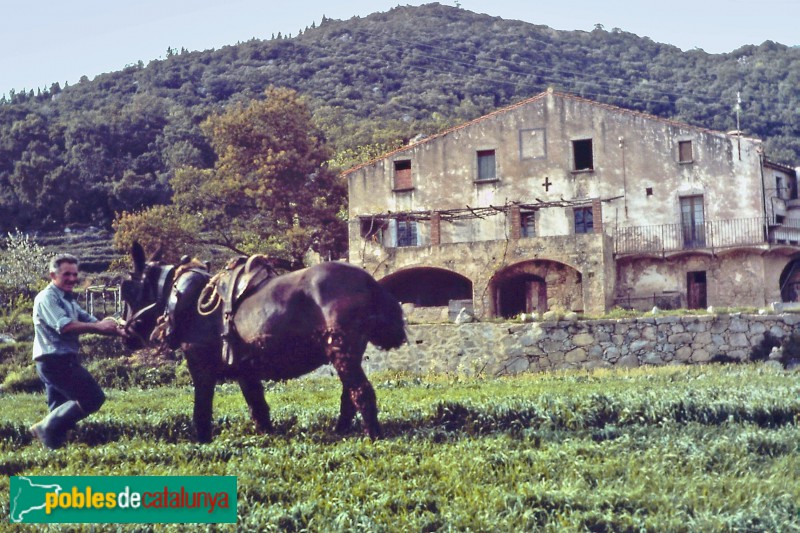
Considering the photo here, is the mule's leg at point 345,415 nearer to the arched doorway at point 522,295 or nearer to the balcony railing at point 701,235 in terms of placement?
the arched doorway at point 522,295

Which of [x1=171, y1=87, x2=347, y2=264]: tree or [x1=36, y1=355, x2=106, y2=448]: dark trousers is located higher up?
[x1=171, y1=87, x2=347, y2=264]: tree

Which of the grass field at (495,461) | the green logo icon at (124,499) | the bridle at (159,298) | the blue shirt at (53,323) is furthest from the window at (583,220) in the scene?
the green logo icon at (124,499)

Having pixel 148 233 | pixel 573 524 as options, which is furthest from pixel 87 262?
pixel 573 524

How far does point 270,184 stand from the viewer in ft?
143

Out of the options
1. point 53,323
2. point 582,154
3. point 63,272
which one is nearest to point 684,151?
point 582,154

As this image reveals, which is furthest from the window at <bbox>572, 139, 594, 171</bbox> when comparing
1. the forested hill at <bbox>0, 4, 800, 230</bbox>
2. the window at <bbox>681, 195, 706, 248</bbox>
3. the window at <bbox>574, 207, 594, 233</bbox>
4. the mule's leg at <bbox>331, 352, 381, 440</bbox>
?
the mule's leg at <bbox>331, 352, 381, 440</bbox>

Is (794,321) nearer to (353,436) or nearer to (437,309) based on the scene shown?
(437,309)

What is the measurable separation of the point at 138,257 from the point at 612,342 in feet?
63.6

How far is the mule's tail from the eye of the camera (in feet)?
34.8

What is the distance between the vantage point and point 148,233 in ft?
131

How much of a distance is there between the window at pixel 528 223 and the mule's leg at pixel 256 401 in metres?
29.8

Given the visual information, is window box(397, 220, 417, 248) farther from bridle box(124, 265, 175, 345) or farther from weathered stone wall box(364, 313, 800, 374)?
bridle box(124, 265, 175, 345)

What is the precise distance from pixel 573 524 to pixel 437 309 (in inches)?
984

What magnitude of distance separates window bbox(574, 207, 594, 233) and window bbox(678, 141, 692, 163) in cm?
414
